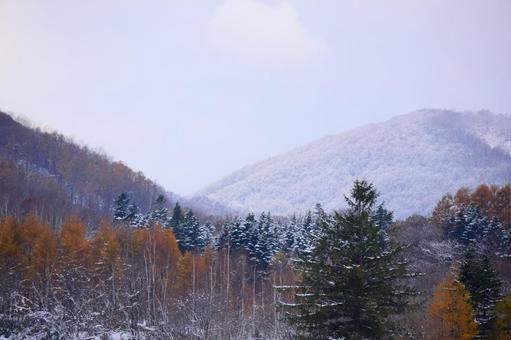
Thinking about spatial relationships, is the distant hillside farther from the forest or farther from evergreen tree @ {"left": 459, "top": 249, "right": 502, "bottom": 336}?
evergreen tree @ {"left": 459, "top": 249, "right": 502, "bottom": 336}

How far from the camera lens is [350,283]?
44.1ft

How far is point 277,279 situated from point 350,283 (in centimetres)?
2955

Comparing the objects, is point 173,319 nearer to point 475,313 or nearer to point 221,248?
point 475,313

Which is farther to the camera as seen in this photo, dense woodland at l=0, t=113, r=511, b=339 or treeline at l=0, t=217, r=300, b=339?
treeline at l=0, t=217, r=300, b=339

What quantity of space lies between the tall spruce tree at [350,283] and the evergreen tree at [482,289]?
45.3 ft

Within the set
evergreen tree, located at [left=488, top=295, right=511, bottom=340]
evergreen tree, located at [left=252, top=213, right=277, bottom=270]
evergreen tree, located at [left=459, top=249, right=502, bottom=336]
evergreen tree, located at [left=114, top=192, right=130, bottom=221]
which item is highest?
evergreen tree, located at [left=114, top=192, right=130, bottom=221]

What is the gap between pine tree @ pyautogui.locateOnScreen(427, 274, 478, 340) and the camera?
81.5 feet

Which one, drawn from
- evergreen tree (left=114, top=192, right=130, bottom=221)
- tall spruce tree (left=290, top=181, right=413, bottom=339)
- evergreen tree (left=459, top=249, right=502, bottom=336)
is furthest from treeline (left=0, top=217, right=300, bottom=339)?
evergreen tree (left=114, top=192, right=130, bottom=221)

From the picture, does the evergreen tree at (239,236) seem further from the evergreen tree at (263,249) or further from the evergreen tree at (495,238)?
the evergreen tree at (495,238)

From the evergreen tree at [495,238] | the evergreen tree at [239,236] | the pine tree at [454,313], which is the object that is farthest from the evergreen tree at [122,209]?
the pine tree at [454,313]

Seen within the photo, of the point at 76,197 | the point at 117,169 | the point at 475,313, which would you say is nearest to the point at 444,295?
the point at 475,313

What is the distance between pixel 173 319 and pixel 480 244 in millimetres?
34742

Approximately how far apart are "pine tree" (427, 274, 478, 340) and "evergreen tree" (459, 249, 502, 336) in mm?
479

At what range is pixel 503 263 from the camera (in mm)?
45281
